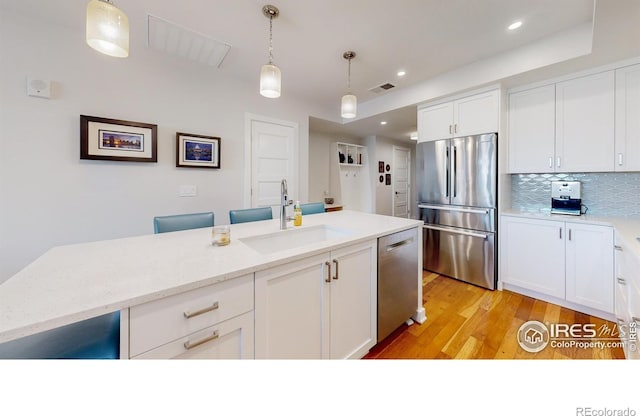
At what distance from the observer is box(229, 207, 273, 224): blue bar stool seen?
7.14 feet

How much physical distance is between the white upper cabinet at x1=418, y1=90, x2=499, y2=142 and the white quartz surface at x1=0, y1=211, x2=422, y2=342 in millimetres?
2306

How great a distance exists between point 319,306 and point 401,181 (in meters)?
5.40

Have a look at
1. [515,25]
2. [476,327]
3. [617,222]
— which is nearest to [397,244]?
[476,327]

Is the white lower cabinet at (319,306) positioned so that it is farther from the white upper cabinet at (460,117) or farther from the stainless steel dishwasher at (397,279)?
the white upper cabinet at (460,117)

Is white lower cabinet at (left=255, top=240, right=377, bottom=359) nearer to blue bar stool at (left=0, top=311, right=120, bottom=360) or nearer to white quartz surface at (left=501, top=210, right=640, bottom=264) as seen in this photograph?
blue bar stool at (left=0, top=311, right=120, bottom=360)

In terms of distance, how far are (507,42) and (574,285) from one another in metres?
2.40

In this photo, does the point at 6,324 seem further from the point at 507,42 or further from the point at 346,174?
the point at 346,174

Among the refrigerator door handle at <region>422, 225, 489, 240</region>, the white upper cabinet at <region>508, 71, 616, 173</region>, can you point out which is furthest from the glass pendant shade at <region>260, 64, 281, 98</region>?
the white upper cabinet at <region>508, 71, 616, 173</region>

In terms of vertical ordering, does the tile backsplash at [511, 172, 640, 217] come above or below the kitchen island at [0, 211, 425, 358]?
above

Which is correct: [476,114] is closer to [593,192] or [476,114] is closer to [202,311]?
[593,192]

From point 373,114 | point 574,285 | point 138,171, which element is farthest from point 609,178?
point 138,171

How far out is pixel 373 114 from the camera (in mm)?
3711

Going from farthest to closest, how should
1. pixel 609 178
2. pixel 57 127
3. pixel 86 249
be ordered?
pixel 609 178 < pixel 57 127 < pixel 86 249

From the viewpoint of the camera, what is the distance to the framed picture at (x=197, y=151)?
258 cm
